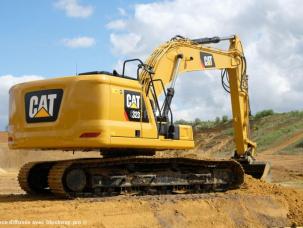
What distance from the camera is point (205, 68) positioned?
1543 centimetres

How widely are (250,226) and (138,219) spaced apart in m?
3.00

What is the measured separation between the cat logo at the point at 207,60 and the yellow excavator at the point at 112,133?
2.93 feet

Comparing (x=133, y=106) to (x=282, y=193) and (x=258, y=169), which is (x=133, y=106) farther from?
(x=258, y=169)

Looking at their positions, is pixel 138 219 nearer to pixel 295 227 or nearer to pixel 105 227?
pixel 105 227

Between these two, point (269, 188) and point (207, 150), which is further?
point (207, 150)

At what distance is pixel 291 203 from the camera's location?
13.8m

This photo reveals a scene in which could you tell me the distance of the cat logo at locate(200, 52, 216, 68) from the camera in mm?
15227

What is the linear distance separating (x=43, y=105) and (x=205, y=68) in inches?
215

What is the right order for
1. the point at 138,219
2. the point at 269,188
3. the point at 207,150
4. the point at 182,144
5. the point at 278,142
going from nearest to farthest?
the point at 138,219, the point at 182,144, the point at 269,188, the point at 278,142, the point at 207,150

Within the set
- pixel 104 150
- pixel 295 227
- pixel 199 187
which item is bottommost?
pixel 295 227

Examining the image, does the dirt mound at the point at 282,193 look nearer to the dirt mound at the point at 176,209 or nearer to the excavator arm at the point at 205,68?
the dirt mound at the point at 176,209

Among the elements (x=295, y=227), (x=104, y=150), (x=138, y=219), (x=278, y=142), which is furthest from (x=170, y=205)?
(x=278, y=142)

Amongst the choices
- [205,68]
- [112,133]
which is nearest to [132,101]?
[112,133]

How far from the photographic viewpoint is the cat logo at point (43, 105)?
11406mm
